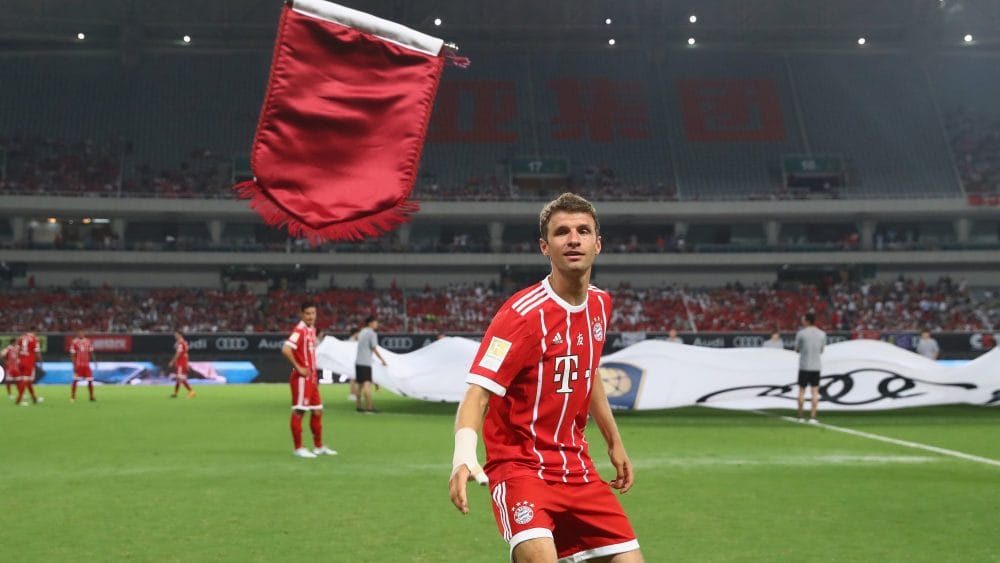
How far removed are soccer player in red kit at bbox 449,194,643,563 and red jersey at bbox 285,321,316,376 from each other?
31.6ft

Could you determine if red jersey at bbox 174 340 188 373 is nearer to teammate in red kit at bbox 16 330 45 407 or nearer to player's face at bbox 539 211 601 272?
teammate in red kit at bbox 16 330 45 407

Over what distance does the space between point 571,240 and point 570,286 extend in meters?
0.21

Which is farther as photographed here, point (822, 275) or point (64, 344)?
point (822, 275)

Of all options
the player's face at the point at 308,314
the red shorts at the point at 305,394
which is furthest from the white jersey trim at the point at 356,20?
the red shorts at the point at 305,394

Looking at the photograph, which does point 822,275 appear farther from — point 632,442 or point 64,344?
point 632,442

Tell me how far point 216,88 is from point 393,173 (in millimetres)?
56965

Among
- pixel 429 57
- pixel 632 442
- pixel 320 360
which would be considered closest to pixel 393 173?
pixel 429 57

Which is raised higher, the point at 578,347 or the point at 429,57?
the point at 429,57

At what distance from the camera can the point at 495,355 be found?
4160 millimetres

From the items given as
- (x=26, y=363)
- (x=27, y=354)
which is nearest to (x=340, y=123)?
(x=27, y=354)

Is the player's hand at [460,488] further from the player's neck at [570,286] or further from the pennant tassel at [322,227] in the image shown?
the pennant tassel at [322,227]

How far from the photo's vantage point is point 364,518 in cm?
877

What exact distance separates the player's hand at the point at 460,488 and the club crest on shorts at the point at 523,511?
1.09 ft

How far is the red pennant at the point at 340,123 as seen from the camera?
4887 mm
